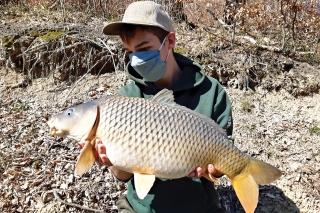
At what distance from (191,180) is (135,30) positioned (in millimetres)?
882

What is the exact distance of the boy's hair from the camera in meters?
2.14

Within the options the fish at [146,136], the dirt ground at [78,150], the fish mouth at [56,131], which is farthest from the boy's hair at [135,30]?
the dirt ground at [78,150]

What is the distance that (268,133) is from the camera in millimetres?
4160

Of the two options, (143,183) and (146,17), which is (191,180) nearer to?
(143,183)

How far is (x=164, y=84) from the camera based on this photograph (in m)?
2.34

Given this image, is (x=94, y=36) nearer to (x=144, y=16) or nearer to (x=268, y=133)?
(x=268, y=133)

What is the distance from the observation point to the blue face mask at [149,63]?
2.15 metres

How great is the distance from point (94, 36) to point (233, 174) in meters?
3.33

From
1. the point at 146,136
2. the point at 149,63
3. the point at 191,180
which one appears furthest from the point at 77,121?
the point at 191,180

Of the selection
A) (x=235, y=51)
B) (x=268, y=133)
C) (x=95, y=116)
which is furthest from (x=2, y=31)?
(x=95, y=116)

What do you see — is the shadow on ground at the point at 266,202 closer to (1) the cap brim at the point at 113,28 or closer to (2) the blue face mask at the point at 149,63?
(2) the blue face mask at the point at 149,63

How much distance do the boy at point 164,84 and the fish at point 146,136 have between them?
0.26 metres

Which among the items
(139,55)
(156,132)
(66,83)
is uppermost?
(139,55)

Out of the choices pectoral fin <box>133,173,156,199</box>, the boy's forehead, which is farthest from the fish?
the boy's forehead
